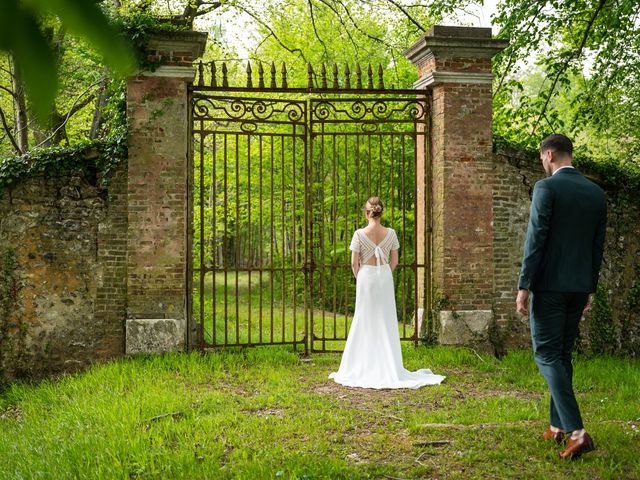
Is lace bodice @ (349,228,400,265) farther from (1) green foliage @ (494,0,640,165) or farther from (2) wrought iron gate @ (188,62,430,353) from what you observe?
(1) green foliage @ (494,0,640,165)

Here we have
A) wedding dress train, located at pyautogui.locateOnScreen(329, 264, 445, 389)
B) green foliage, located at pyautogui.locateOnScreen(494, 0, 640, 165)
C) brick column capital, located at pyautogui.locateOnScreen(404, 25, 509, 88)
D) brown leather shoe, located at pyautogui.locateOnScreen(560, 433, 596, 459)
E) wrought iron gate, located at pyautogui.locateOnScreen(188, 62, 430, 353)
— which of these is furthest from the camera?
green foliage, located at pyautogui.locateOnScreen(494, 0, 640, 165)

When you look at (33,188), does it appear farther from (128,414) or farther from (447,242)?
(447,242)

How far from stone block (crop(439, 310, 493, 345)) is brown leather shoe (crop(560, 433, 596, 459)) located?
389cm

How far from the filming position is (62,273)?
26.4 ft

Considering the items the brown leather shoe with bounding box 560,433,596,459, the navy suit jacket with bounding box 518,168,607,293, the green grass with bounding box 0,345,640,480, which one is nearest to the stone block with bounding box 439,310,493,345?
the green grass with bounding box 0,345,640,480

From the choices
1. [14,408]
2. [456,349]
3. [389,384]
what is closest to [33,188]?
[14,408]

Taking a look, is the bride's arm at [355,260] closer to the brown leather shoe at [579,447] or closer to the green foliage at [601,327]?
the brown leather shoe at [579,447]

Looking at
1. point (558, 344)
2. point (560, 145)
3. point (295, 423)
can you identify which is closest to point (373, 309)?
point (295, 423)

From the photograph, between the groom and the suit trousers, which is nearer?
the suit trousers

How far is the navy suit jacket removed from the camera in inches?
185

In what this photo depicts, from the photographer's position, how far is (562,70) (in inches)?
439

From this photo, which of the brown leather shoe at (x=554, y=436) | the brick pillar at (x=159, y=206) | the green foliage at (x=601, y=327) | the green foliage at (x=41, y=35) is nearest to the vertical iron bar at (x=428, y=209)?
the green foliage at (x=601, y=327)

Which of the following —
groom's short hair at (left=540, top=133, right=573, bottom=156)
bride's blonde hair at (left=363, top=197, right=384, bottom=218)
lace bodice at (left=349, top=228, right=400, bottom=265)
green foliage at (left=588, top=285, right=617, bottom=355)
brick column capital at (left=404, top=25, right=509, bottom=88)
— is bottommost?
green foliage at (left=588, top=285, right=617, bottom=355)

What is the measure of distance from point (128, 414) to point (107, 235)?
9.72ft
